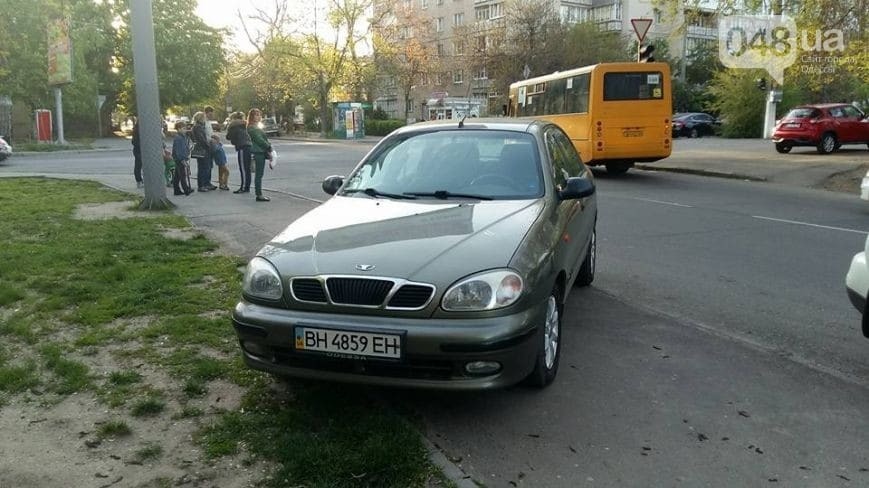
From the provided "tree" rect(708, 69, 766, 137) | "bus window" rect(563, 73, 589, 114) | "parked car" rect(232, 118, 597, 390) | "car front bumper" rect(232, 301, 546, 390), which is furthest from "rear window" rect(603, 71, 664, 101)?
"tree" rect(708, 69, 766, 137)

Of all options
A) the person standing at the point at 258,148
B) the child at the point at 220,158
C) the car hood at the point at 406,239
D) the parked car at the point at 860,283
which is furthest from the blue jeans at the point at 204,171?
the parked car at the point at 860,283

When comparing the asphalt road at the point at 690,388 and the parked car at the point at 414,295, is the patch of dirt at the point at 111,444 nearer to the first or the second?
the parked car at the point at 414,295

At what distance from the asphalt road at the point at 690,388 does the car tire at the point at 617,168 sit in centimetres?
1087

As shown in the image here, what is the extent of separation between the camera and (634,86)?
17.7 m

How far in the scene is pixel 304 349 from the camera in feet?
12.1

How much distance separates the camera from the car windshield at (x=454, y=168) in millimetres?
4996

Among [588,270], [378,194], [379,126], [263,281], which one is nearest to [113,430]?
[263,281]

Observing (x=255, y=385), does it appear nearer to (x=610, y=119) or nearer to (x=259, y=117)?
(x=259, y=117)

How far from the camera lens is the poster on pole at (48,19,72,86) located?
1173 inches

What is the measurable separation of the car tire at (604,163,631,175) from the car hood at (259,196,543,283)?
15545 mm

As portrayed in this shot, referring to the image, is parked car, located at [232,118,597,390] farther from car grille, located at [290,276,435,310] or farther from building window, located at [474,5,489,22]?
building window, located at [474,5,489,22]

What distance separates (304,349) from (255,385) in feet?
2.35

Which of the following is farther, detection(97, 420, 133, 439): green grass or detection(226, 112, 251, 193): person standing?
detection(226, 112, 251, 193): person standing

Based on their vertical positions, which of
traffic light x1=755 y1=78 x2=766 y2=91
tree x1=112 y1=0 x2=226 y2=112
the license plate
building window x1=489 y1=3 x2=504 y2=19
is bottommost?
the license plate
